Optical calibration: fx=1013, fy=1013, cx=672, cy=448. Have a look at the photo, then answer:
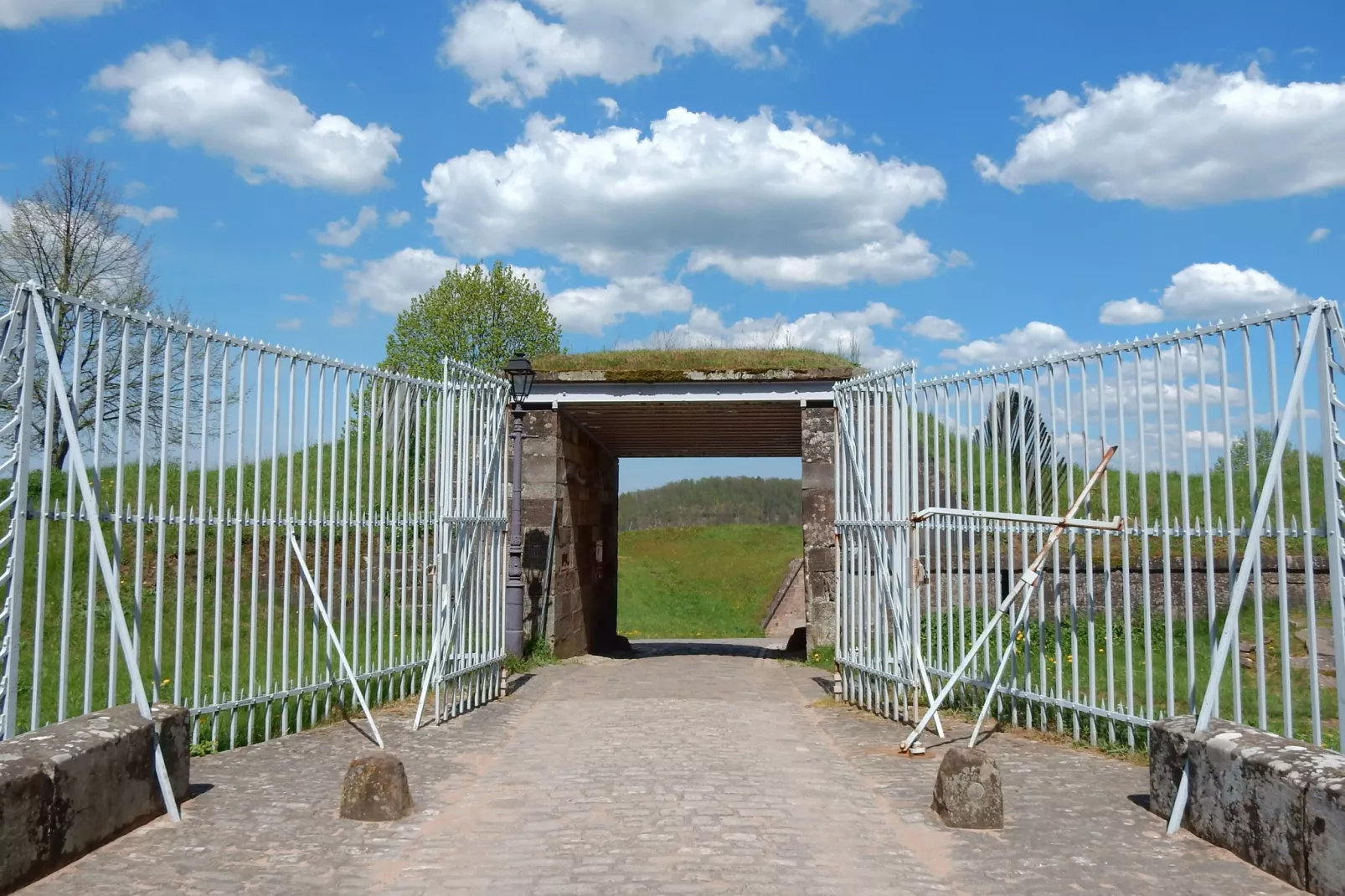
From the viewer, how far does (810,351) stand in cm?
1543

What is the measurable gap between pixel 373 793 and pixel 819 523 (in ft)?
26.9

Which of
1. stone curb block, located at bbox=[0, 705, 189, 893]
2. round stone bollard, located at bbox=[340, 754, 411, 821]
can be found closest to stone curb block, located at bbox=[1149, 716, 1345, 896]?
round stone bollard, located at bbox=[340, 754, 411, 821]

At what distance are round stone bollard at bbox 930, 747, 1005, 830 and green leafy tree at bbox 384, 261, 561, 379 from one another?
2711 cm

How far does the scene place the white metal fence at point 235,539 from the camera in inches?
220

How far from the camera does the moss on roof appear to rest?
13.0 m

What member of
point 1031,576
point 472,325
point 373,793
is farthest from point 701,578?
point 373,793

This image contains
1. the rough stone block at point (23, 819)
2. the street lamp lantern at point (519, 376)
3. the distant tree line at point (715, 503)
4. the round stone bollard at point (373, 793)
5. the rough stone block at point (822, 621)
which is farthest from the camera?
the distant tree line at point (715, 503)

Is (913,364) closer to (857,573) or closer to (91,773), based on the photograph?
(857,573)

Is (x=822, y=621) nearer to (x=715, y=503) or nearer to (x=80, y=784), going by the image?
(x=80, y=784)

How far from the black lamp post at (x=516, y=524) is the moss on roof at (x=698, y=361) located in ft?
7.21

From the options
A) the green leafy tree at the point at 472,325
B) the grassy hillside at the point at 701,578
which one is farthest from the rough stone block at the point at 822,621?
the green leafy tree at the point at 472,325

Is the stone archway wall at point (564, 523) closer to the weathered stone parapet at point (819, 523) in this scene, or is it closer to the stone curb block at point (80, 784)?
the weathered stone parapet at point (819, 523)

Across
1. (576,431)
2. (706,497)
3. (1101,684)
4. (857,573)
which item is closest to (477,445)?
(857,573)

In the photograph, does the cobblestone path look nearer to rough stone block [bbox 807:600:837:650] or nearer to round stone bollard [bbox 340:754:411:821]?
round stone bollard [bbox 340:754:411:821]
